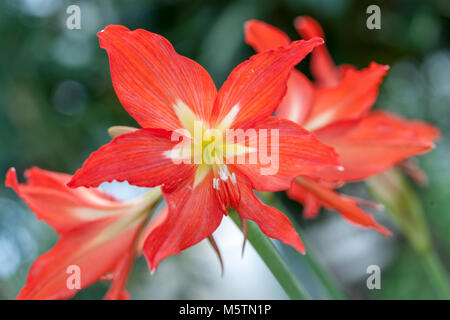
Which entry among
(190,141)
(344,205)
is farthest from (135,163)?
(344,205)

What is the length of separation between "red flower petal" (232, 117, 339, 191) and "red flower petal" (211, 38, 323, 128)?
1 cm

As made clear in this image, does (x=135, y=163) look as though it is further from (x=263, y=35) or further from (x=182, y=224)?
(x=263, y=35)

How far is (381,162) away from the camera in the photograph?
1.46 feet

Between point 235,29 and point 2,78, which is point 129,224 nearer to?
point 235,29

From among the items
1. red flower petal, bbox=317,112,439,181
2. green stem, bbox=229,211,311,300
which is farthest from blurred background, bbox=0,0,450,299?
green stem, bbox=229,211,311,300

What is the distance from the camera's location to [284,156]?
12.9 inches

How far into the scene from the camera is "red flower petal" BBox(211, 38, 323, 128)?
320 millimetres

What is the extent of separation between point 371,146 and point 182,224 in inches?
8.5

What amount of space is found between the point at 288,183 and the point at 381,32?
1161 mm

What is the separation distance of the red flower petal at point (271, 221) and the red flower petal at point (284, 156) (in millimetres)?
15

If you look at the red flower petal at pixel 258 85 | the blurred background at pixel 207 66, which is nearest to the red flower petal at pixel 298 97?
the red flower petal at pixel 258 85

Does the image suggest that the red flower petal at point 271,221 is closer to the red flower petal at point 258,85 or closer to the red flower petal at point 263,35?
the red flower petal at point 258,85

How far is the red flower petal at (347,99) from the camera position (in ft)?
1.50

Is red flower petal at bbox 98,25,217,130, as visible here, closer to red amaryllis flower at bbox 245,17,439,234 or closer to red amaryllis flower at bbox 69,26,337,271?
red amaryllis flower at bbox 69,26,337,271
